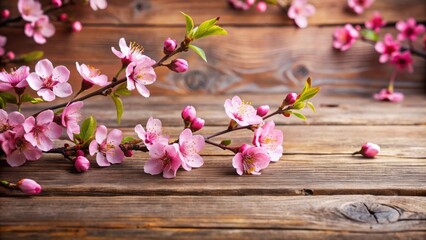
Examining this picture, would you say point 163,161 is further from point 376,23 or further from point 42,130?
point 376,23

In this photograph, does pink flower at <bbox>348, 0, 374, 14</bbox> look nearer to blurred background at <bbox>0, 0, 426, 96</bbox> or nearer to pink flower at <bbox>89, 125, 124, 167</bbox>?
blurred background at <bbox>0, 0, 426, 96</bbox>

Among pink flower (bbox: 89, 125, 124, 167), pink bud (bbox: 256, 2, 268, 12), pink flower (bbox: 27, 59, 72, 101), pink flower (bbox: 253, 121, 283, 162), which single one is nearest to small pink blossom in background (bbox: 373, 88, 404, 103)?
pink bud (bbox: 256, 2, 268, 12)

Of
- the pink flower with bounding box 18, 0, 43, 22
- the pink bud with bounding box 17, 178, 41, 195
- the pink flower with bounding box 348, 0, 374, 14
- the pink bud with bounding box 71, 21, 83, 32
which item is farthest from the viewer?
the pink flower with bounding box 348, 0, 374, 14

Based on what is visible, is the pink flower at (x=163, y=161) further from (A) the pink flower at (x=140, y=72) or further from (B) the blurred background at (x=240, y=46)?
(B) the blurred background at (x=240, y=46)

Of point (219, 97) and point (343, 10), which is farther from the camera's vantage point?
point (343, 10)

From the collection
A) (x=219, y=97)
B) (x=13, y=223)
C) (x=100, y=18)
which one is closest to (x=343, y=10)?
(x=219, y=97)

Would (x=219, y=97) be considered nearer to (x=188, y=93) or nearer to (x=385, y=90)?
(x=188, y=93)

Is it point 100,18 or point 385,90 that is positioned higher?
point 385,90
